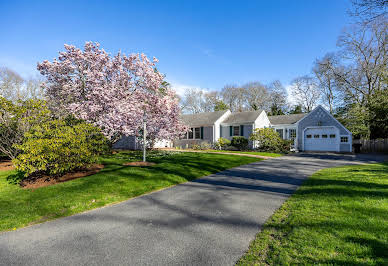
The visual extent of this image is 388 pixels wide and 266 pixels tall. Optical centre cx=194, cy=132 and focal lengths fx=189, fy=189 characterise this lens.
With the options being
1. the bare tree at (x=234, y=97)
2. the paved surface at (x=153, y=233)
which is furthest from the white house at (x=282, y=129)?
the bare tree at (x=234, y=97)

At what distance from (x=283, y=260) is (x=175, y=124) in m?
11.7

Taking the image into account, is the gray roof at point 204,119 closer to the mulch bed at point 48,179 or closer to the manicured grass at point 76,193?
the mulch bed at point 48,179

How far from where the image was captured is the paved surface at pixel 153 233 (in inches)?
108

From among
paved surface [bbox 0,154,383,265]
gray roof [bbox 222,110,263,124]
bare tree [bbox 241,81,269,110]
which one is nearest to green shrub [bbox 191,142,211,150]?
gray roof [bbox 222,110,263,124]

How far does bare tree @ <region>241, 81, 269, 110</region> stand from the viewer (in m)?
43.9

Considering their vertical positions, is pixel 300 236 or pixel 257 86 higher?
pixel 257 86

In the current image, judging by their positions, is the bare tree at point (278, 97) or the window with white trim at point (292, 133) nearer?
the window with white trim at point (292, 133)

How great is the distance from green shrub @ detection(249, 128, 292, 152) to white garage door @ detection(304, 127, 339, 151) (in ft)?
9.50

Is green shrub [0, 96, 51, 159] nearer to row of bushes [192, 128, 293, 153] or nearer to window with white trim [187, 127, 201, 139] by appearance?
row of bushes [192, 128, 293, 153]

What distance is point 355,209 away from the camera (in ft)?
13.2

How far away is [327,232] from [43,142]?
877 cm

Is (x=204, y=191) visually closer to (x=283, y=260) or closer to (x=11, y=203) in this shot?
(x=283, y=260)

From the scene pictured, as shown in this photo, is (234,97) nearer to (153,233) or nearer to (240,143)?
(240,143)

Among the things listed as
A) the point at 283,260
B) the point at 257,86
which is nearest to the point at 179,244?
the point at 283,260
